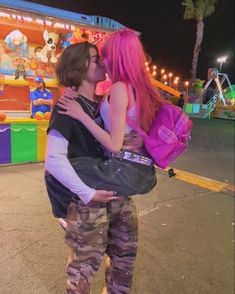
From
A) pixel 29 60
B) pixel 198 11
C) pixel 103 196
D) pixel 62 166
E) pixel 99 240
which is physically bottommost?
pixel 99 240

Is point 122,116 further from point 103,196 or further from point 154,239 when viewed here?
point 154,239

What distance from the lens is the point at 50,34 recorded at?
6277 millimetres

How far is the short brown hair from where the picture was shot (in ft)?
5.49

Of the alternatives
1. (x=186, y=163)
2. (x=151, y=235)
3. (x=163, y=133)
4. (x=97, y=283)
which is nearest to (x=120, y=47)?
(x=163, y=133)

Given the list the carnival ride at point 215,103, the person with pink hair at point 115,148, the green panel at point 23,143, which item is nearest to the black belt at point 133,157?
the person with pink hair at point 115,148

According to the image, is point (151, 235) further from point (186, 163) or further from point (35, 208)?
point (186, 163)

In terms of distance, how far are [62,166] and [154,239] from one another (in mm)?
2092

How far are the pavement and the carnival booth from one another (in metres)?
0.55

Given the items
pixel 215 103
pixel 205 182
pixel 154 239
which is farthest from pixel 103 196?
pixel 215 103

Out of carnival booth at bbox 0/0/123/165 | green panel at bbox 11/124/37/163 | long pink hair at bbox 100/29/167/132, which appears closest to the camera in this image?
long pink hair at bbox 100/29/167/132

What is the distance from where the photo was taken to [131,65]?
5.39 ft

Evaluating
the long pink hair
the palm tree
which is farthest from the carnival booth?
the palm tree

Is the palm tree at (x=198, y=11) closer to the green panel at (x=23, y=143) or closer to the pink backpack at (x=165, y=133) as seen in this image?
the green panel at (x=23, y=143)

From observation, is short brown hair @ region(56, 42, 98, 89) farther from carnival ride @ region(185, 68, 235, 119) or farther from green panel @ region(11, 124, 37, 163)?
carnival ride @ region(185, 68, 235, 119)
